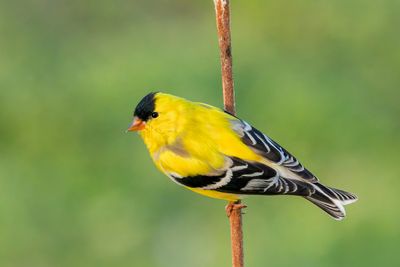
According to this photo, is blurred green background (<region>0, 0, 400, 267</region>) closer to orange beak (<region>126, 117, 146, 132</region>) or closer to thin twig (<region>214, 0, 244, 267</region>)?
orange beak (<region>126, 117, 146, 132</region>)

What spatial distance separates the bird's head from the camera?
9.42 ft

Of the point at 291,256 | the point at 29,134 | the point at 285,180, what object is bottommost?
the point at 285,180

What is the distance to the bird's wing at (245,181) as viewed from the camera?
2.69 metres

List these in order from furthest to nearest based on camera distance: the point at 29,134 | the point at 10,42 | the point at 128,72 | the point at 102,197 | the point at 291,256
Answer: the point at 10,42, the point at 128,72, the point at 29,134, the point at 102,197, the point at 291,256

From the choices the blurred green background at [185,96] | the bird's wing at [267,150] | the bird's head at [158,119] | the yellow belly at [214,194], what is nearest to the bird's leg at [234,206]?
the yellow belly at [214,194]

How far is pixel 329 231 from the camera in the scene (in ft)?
Answer: 15.6

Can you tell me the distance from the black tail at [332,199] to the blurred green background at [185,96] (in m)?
1.85

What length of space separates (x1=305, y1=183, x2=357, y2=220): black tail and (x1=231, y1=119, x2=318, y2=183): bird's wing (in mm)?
59

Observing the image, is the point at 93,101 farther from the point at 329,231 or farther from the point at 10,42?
the point at 329,231

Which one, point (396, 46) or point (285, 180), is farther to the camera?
point (396, 46)

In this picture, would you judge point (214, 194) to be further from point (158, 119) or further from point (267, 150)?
point (158, 119)

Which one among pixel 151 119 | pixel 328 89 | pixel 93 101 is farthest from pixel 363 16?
pixel 151 119

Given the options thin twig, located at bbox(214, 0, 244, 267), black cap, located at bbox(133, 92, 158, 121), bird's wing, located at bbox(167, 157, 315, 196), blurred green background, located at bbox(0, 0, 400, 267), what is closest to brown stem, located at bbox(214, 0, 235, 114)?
thin twig, located at bbox(214, 0, 244, 267)

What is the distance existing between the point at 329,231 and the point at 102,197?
1496mm
